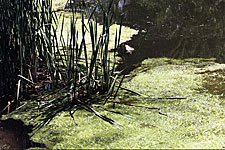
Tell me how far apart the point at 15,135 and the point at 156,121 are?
2.40 ft

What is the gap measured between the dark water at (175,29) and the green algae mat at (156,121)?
518mm

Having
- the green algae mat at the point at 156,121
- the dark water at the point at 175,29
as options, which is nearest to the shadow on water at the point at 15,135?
the green algae mat at the point at 156,121

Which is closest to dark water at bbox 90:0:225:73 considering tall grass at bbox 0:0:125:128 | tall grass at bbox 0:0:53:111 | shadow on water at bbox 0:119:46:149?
tall grass at bbox 0:0:125:128

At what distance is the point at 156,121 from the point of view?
167 cm

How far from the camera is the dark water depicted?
290 centimetres

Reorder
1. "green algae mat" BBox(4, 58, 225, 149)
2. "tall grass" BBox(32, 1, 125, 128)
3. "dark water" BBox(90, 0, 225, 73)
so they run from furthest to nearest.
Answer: "dark water" BBox(90, 0, 225, 73)
"tall grass" BBox(32, 1, 125, 128)
"green algae mat" BBox(4, 58, 225, 149)

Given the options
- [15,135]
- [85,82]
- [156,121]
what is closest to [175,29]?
[85,82]

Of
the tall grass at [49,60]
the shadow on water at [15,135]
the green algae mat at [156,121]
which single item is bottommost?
the shadow on water at [15,135]

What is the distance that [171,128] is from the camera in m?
1.59

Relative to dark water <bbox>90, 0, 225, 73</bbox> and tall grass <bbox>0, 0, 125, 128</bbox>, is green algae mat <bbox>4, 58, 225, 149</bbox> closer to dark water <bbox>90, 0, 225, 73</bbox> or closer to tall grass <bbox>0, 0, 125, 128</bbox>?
tall grass <bbox>0, 0, 125, 128</bbox>

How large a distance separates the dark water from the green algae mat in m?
0.52

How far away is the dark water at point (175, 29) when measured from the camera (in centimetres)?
290

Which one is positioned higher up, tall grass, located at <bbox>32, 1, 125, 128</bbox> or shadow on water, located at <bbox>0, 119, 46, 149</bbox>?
tall grass, located at <bbox>32, 1, 125, 128</bbox>

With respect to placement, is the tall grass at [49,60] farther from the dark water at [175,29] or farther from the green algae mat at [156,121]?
the dark water at [175,29]
